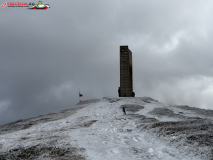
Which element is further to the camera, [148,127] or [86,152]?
[148,127]

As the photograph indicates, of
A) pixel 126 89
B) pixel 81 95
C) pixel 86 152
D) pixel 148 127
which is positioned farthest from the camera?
pixel 126 89

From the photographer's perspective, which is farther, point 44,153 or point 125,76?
point 125,76

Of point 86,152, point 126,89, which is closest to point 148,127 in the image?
point 86,152

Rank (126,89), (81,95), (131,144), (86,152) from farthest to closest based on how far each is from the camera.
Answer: (126,89) → (81,95) → (131,144) → (86,152)

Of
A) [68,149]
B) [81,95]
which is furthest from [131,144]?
[81,95]

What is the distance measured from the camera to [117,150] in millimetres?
9773

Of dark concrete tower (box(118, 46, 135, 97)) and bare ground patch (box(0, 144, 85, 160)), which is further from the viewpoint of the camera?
dark concrete tower (box(118, 46, 135, 97))

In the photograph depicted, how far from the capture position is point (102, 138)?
12430 mm

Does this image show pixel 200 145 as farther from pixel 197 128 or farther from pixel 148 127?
pixel 148 127

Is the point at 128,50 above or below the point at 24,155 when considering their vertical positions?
above

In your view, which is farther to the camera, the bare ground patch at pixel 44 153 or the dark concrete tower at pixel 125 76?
the dark concrete tower at pixel 125 76

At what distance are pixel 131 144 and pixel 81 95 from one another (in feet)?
105

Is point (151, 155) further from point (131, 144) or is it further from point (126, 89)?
point (126, 89)

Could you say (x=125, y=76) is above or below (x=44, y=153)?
above
